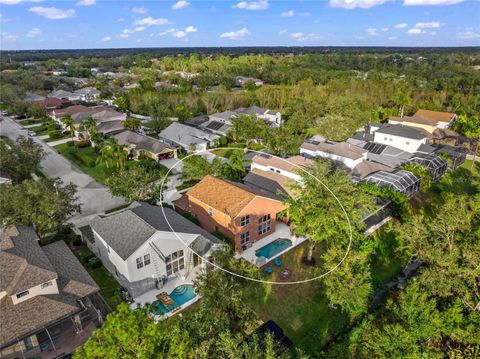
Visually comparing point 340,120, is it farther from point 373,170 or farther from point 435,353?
point 435,353

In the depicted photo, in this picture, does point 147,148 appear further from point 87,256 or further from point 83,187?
point 87,256

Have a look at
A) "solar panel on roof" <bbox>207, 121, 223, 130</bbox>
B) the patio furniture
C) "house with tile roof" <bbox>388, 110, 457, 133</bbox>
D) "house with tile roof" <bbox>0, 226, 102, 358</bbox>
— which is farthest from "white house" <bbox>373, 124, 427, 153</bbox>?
"house with tile roof" <bbox>0, 226, 102, 358</bbox>

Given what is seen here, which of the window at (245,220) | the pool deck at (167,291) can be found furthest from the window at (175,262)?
the window at (245,220)

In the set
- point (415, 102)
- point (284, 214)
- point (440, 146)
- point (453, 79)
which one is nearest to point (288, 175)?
point (284, 214)

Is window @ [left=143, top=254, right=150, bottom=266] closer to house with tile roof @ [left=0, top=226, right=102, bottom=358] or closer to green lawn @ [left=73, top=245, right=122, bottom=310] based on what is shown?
green lawn @ [left=73, top=245, right=122, bottom=310]

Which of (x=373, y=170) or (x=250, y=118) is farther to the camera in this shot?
(x=250, y=118)

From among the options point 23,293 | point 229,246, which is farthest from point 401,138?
point 23,293

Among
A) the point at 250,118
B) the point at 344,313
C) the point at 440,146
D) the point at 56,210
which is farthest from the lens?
the point at 250,118
